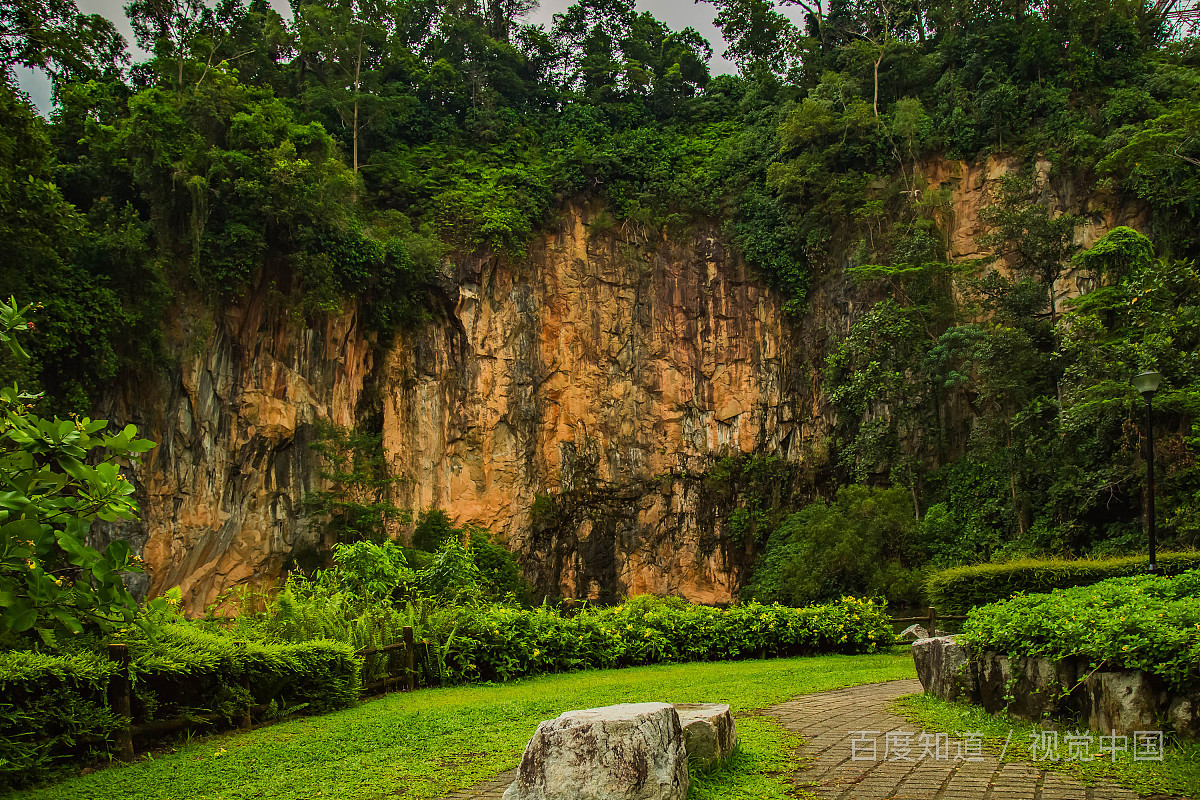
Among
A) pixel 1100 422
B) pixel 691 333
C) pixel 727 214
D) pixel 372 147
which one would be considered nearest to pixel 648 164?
pixel 727 214

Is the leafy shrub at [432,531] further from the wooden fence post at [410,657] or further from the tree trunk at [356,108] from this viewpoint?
the wooden fence post at [410,657]

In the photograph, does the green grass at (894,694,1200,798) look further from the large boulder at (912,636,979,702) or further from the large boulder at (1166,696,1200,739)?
the large boulder at (912,636,979,702)

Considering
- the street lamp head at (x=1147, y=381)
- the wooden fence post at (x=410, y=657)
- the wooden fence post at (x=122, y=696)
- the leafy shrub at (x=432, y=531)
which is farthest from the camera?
the leafy shrub at (x=432, y=531)

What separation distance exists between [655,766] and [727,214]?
1006 inches

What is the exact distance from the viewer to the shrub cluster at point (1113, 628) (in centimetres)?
437

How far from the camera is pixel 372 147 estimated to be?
27594 millimetres

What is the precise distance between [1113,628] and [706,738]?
2415 mm

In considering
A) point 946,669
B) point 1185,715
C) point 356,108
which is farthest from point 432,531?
point 1185,715

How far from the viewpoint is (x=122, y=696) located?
568 cm

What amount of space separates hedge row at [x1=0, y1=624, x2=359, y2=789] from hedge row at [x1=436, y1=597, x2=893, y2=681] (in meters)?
2.42

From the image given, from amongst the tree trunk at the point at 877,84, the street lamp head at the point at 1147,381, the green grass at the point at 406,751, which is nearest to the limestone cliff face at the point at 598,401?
the tree trunk at the point at 877,84

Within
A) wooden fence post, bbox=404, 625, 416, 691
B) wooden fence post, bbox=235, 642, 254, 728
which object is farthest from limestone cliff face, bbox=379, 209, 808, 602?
wooden fence post, bbox=235, 642, 254, 728

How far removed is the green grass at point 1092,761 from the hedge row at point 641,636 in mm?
5615

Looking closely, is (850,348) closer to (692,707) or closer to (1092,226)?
(1092,226)
